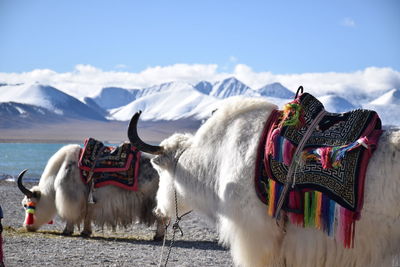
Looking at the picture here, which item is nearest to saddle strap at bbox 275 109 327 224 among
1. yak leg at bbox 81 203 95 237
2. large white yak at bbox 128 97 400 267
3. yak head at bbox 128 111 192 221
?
large white yak at bbox 128 97 400 267

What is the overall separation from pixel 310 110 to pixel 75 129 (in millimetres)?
157093

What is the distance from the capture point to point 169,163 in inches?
133

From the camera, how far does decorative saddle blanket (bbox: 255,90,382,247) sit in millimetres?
2652

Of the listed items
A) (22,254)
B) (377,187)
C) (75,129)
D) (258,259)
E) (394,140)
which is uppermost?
(75,129)

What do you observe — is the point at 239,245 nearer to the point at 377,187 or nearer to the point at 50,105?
the point at 377,187

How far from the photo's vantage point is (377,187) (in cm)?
260

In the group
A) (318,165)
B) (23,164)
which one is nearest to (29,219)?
(318,165)

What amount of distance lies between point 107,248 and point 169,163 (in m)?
2.62

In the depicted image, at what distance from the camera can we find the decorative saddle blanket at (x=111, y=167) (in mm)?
6609

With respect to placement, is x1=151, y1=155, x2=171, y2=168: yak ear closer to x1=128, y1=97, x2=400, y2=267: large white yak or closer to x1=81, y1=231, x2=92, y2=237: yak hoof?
x1=128, y1=97, x2=400, y2=267: large white yak

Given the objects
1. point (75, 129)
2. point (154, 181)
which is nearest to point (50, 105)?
point (75, 129)

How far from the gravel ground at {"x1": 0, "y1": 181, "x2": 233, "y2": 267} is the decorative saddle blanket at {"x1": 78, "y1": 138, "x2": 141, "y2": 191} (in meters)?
0.69

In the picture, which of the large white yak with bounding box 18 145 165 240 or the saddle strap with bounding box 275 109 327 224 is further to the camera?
the large white yak with bounding box 18 145 165 240

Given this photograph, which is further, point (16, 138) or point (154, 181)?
point (16, 138)
